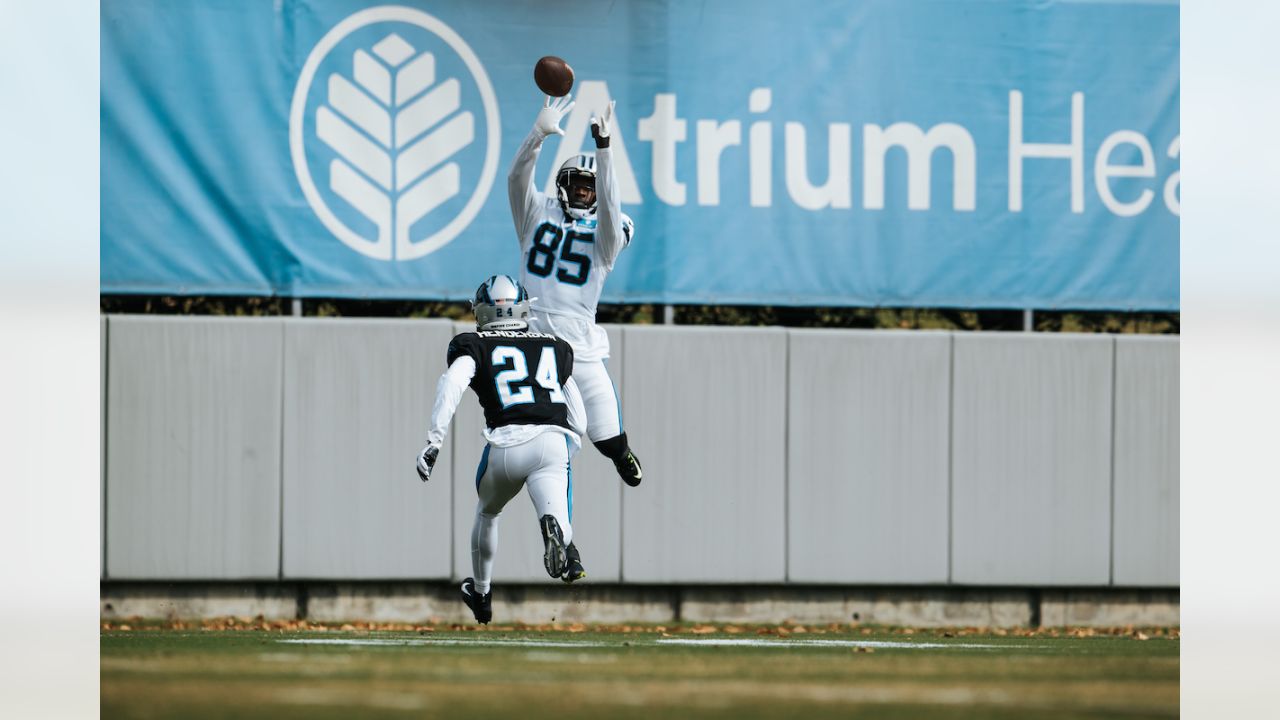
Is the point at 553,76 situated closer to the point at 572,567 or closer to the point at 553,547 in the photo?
the point at 553,547

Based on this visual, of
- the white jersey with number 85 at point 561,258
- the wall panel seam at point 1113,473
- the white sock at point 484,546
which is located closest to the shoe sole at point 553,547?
the white sock at point 484,546

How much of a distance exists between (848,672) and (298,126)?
677cm

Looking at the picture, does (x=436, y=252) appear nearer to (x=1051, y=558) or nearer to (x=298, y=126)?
(x=298, y=126)

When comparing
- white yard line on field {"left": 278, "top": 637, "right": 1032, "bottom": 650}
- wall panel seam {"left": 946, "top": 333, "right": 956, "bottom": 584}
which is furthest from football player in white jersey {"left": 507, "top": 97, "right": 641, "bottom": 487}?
wall panel seam {"left": 946, "top": 333, "right": 956, "bottom": 584}

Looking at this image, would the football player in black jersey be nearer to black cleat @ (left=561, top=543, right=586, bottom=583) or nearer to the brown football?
black cleat @ (left=561, top=543, right=586, bottom=583)

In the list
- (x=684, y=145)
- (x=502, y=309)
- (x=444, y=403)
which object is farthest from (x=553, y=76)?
(x=684, y=145)

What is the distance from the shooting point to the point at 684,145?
13469 millimetres

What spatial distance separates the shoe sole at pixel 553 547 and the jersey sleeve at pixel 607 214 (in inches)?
62.5

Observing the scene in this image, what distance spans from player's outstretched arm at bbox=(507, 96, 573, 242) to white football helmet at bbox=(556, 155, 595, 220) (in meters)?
0.14

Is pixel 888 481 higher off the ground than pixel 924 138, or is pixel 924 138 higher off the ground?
pixel 924 138

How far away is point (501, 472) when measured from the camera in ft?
28.9

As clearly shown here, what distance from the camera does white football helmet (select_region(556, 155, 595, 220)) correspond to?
9266 mm

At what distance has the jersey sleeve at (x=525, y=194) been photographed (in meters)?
9.02

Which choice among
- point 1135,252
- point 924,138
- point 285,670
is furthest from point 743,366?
point 285,670
